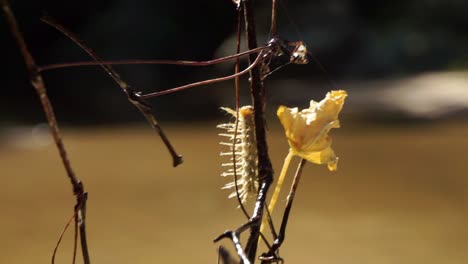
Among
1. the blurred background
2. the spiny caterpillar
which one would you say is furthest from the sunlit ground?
the spiny caterpillar

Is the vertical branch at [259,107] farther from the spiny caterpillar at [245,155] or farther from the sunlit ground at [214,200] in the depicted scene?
the sunlit ground at [214,200]

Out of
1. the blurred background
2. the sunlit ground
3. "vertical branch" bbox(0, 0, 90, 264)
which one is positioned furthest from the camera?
the blurred background

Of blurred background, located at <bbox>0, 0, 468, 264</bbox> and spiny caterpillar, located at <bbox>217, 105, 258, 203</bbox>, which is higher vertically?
blurred background, located at <bbox>0, 0, 468, 264</bbox>

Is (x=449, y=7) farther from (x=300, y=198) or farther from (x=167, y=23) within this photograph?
(x=300, y=198)

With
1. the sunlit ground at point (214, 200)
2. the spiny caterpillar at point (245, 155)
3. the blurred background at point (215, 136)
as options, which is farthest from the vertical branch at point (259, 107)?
the sunlit ground at point (214, 200)

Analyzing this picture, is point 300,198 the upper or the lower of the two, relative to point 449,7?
lower

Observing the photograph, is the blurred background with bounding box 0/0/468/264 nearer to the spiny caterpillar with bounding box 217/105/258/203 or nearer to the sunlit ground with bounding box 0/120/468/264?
the sunlit ground with bounding box 0/120/468/264

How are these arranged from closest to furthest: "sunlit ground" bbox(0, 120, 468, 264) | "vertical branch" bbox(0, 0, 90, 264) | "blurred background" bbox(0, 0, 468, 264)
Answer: "vertical branch" bbox(0, 0, 90, 264)
"sunlit ground" bbox(0, 120, 468, 264)
"blurred background" bbox(0, 0, 468, 264)

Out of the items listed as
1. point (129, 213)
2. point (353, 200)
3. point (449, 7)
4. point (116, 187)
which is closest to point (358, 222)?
point (353, 200)

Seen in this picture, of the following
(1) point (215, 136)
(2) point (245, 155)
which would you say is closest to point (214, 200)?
(1) point (215, 136)
